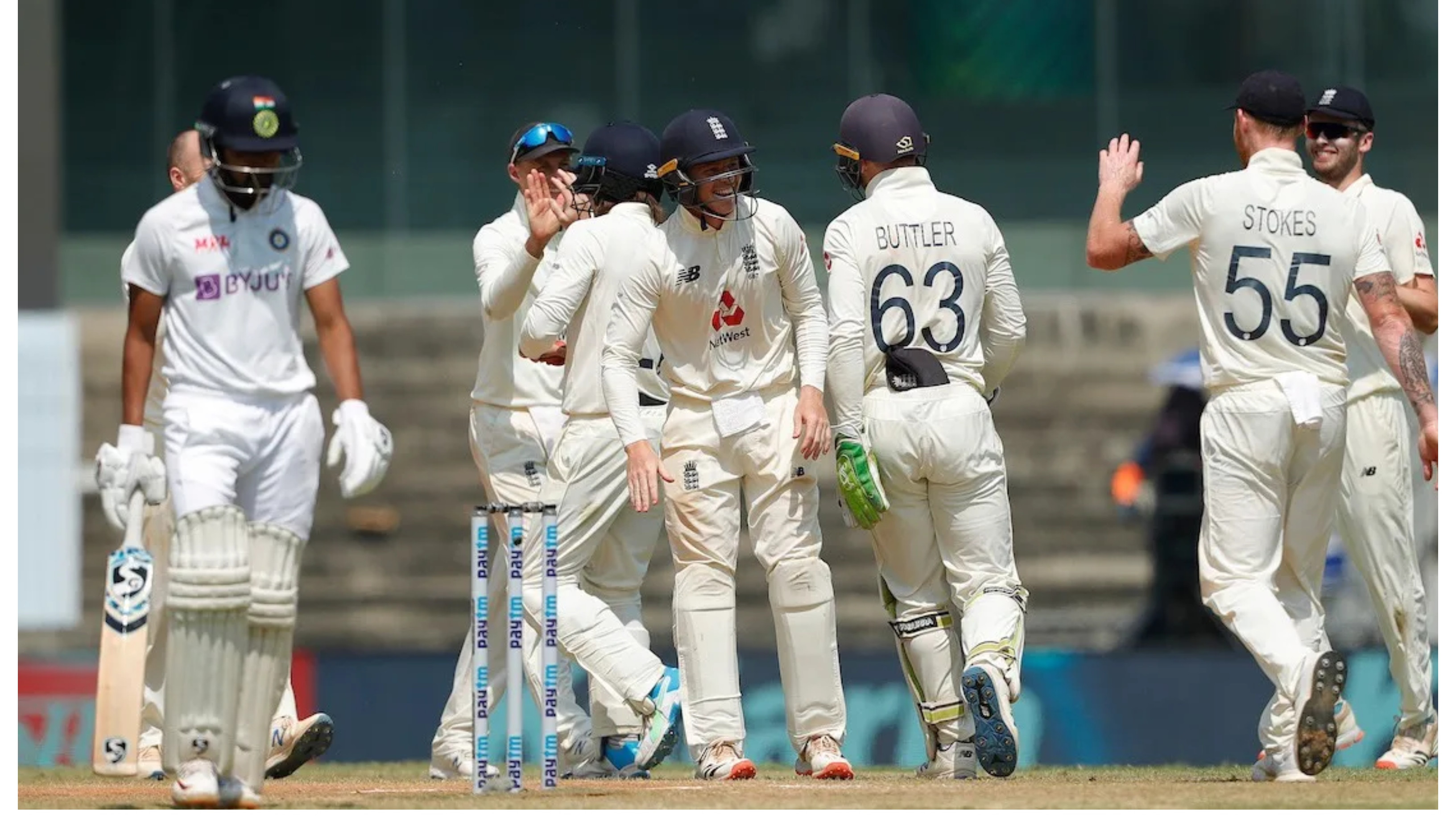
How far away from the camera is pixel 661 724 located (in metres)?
7.81

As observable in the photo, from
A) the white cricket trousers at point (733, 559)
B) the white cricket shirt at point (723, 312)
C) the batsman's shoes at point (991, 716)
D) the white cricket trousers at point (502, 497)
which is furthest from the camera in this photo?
the white cricket trousers at point (502, 497)

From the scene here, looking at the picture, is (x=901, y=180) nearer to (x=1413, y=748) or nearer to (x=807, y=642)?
(x=807, y=642)

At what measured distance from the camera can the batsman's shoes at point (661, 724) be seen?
25.6 feet

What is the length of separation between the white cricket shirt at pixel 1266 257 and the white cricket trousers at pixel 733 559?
1376 millimetres

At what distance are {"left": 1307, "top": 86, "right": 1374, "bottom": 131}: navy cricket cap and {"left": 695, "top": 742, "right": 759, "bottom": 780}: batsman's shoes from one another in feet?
10.2

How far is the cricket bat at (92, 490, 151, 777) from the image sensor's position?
26.3 feet

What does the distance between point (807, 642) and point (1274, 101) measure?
2309 millimetres

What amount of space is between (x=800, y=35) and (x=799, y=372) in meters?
8.80

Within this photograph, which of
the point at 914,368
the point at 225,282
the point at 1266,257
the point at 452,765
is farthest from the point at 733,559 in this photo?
the point at 225,282

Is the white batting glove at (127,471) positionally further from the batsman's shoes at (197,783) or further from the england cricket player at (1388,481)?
the england cricket player at (1388,481)

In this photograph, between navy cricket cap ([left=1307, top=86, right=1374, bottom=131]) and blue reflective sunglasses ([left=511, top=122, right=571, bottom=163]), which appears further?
navy cricket cap ([left=1307, top=86, right=1374, bottom=131])

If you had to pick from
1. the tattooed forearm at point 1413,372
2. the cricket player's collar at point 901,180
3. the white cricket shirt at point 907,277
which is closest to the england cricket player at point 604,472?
the white cricket shirt at point 907,277

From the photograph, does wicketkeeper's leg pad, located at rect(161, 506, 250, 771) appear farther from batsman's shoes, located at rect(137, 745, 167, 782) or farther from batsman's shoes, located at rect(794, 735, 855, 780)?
batsman's shoes, located at rect(794, 735, 855, 780)

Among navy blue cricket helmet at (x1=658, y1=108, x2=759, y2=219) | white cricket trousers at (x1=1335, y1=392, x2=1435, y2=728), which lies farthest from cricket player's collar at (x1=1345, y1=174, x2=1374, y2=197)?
navy blue cricket helmet at (x1=658, y1=108, x2=759, y2=219)
